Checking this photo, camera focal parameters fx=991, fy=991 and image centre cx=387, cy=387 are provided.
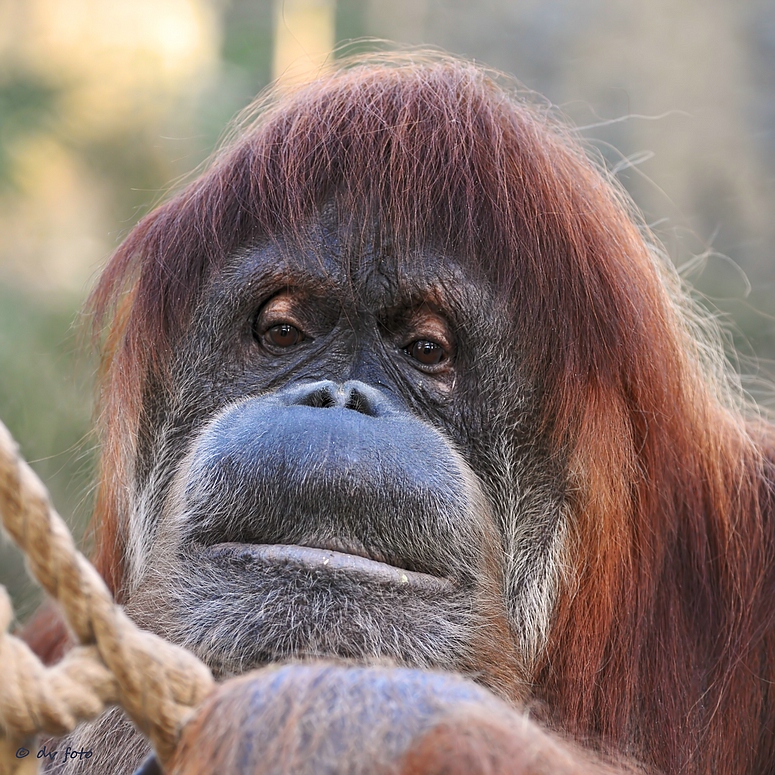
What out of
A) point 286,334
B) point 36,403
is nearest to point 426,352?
point 286,334

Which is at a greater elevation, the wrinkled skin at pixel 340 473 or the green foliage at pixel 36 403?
the wrinkled skin at pixel 340 473

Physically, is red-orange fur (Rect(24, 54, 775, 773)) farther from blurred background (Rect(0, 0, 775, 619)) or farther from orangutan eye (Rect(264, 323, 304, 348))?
blurred background (Rect(0, 0, 775, 619))

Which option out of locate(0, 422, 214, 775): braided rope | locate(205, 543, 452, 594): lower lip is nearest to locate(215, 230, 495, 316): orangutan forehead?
locate(205, 543, 452, 594): lower lip

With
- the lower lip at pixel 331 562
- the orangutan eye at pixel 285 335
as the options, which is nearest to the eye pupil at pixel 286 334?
the orangutan eye at pixel 285 335

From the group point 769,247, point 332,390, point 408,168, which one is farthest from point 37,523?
point 769,247

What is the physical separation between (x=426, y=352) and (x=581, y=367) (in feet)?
1.04

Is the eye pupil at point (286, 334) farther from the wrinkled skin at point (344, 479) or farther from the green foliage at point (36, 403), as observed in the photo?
the green foliage at point (36, 403)

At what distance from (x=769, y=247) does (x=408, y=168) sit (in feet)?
14.9

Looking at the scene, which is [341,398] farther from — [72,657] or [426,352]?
[72,657]

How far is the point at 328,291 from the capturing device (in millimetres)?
2057

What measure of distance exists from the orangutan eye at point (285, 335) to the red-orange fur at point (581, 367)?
20 cm

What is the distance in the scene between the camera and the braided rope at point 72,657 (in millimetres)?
1083

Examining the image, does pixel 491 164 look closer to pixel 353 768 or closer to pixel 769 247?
pixel 353 768

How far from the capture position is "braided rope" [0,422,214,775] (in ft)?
3.55
